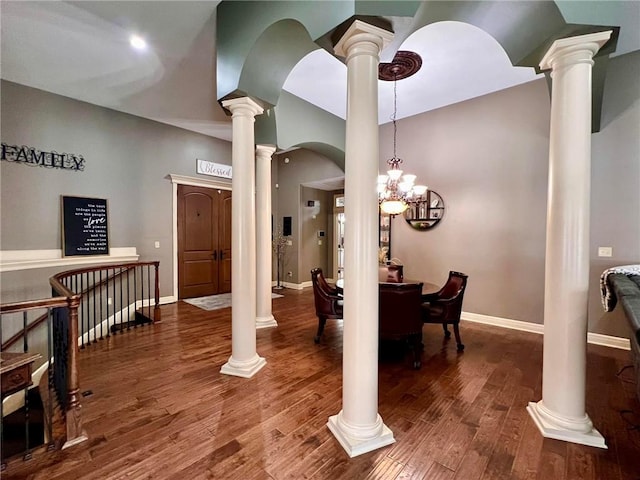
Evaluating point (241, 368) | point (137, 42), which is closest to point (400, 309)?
point (241, 368)

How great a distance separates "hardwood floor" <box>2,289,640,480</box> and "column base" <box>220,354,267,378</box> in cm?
7

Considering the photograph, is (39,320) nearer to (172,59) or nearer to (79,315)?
(79,315)

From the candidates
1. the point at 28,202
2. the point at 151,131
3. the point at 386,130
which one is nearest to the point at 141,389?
the point at 28,202

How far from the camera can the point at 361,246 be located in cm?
188

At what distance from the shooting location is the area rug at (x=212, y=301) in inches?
214

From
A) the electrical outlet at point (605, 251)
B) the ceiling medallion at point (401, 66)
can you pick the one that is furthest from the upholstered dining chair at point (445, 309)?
the ceiling medallion at point (401, 66)

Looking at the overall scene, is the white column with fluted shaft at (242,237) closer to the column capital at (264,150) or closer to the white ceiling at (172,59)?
the white ceiling at (172,59)

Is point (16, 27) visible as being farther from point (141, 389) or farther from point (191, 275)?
point (191, 275)

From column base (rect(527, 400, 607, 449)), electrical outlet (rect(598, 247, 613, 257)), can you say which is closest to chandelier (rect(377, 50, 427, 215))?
electrical outlet (rect(598, 247, 613, 257))

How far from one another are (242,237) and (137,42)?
2.43 meters

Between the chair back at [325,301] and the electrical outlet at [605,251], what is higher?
the electrical outlet at [605,251]

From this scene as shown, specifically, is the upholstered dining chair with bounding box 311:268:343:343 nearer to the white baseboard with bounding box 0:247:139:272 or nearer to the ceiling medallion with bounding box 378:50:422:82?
the ceiling medallion with bounding box 378:50:422:82

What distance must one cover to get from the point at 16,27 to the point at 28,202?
235cm

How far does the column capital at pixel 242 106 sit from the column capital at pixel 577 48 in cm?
243
